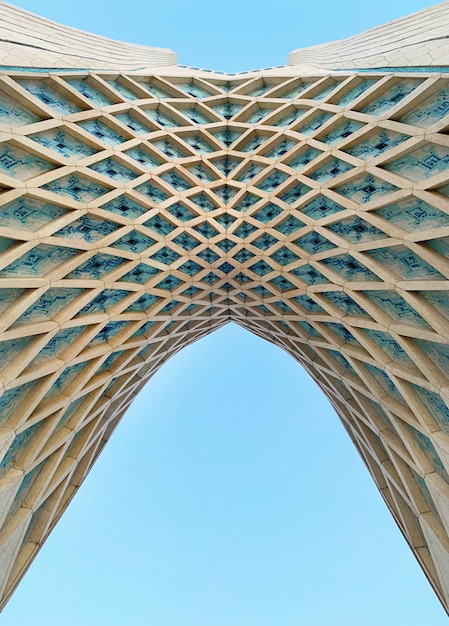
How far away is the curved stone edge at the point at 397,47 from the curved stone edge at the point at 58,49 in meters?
5.25

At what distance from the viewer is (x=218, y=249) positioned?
11422 millimetres

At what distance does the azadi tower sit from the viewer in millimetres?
8219

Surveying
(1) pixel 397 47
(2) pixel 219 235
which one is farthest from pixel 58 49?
(1) pixel 397 47

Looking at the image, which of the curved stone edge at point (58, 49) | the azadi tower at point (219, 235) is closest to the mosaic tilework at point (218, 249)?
the azadi tower at point (219, 235)

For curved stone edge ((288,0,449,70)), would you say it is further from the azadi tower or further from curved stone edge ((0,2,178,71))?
curved stone edge ((0,2,178,71))

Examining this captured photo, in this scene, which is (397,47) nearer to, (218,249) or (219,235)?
(219,235)

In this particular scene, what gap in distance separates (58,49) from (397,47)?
7927 mm

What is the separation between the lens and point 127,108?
10172mm

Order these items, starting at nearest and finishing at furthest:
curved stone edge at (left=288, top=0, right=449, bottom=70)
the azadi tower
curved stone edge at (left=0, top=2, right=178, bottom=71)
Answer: curved stone edge at (left=288, top=0, right=449, bottom=70)
the azadi tower
curved stone edge at (left=0, top=2, right=178, bottom=71)

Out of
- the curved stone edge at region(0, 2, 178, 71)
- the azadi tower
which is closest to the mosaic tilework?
the azadi tower

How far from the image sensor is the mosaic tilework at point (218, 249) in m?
8.27

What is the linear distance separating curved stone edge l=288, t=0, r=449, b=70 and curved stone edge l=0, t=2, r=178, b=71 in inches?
207

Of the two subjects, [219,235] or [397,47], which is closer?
[397,47]

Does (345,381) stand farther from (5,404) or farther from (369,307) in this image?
(5,404)
